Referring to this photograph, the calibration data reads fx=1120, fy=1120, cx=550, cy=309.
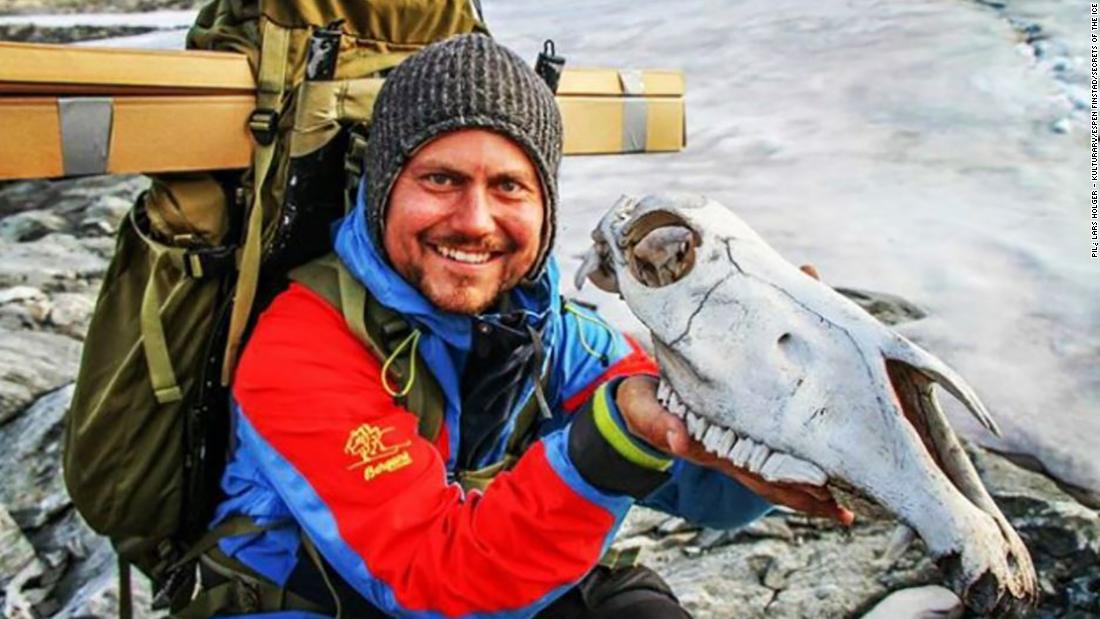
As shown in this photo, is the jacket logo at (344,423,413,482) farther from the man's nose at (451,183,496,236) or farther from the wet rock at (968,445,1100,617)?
the wet rock at (968,445,1100,617)

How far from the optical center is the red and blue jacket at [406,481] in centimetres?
229

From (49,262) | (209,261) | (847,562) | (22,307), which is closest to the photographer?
(209,261)

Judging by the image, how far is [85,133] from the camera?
255 cm

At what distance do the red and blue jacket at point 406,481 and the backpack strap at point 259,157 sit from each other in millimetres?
87

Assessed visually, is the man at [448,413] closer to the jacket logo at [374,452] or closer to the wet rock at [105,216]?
the jacket logo at [374,452]

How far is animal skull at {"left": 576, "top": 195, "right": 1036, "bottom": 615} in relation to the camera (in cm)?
168

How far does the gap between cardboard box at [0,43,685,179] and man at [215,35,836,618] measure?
1.20ft

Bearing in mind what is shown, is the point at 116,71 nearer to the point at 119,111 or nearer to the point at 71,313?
the point at 119,111

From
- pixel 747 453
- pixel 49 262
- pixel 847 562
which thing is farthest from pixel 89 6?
pixel 747 453

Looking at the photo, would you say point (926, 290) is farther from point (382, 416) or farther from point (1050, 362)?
point (382, 416)

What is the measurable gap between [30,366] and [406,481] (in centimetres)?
366

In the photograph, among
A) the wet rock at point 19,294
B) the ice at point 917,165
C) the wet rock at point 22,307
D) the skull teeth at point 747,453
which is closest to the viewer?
the skull teeth at point 747,453

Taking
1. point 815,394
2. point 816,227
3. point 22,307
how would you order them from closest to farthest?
point 815,394
point 22,307
point 816,227

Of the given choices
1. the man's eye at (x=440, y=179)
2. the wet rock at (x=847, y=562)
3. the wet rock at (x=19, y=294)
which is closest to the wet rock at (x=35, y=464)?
the wet rock at (x=19, y=294)
